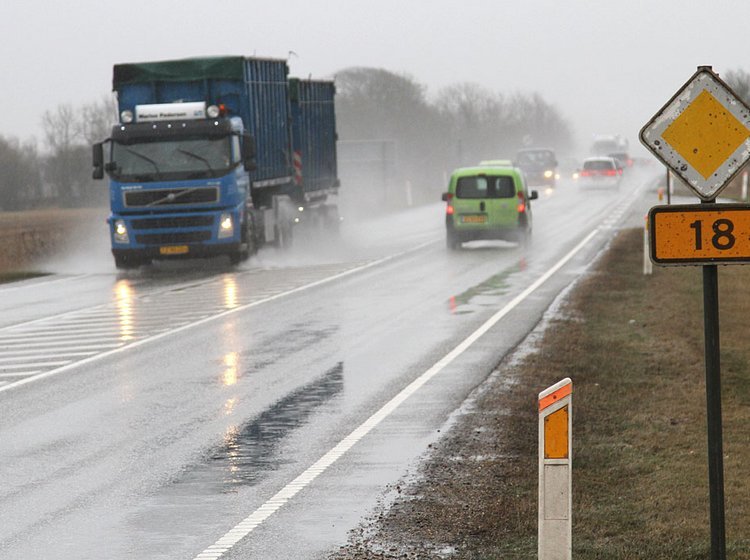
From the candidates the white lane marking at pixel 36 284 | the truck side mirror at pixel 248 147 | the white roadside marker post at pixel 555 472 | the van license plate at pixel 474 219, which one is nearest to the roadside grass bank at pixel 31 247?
the white lane marking at pixel 36 284

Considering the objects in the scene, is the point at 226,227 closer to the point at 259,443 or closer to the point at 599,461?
the point at 259,443

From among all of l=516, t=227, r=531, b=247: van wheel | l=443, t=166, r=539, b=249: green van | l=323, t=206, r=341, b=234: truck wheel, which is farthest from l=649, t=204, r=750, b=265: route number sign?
l=323, t=206, r=341, b=234: truck wheel

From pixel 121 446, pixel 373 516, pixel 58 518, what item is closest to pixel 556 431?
pixel 373 516

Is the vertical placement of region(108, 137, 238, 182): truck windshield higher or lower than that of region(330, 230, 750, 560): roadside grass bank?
higher

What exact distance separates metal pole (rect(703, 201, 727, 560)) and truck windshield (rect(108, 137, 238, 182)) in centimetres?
2232

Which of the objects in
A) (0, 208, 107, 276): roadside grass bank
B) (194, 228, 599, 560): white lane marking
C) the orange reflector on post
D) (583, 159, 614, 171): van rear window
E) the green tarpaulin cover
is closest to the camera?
the orange reflector on post

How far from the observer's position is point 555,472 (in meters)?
6.57

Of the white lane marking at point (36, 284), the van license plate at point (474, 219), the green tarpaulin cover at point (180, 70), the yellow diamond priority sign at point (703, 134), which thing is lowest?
the white lane marking at point (36, 284)

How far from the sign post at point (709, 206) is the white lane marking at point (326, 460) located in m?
2.53

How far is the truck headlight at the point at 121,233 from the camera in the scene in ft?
96.0

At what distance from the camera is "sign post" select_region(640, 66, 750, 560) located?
6.55 meters

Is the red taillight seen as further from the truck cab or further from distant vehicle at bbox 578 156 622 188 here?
distant vehicle at bbox 578 156 622 188

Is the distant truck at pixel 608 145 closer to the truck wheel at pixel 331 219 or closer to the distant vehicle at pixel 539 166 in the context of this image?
the distant vehicle at pixel 539 166

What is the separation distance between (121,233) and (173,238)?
1088mm
